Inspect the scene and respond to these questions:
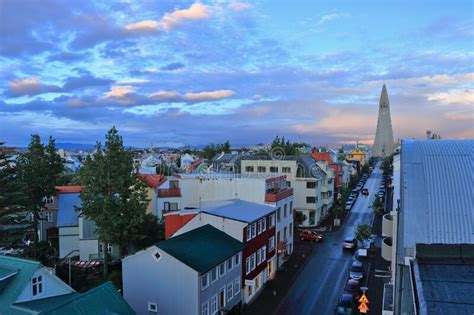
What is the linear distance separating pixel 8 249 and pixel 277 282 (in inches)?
848

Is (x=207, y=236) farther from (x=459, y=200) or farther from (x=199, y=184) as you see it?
(x=459, y=200)

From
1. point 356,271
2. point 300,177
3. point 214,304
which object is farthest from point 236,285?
point 300,177

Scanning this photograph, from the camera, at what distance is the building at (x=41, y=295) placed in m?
14.8

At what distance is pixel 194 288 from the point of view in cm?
1983

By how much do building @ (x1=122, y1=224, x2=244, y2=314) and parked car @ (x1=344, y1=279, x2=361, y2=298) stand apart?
8.75m

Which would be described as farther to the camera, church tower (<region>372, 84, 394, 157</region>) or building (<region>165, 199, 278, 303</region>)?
church tower (<region>372, 84, 394, 157</region>)

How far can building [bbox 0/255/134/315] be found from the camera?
584 inches

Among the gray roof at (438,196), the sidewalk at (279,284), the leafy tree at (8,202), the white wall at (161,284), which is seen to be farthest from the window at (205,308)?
the leafy tree at (8,202)

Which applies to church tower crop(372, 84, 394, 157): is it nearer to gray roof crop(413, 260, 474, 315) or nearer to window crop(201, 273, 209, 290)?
window crop(201, 273, 209, 290)

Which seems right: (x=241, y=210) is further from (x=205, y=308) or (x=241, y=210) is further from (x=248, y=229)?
(x=205, y=308)

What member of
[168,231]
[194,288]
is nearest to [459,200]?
[194,288]

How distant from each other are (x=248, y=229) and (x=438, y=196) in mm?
17519

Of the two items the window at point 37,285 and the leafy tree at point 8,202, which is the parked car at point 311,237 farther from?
the window at point 37,285

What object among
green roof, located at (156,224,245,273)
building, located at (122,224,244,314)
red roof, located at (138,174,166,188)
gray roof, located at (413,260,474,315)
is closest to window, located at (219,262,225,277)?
building, located at (122,224,244,314)
